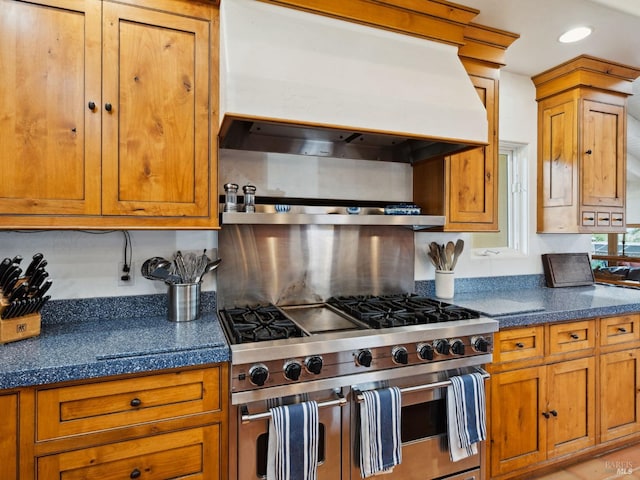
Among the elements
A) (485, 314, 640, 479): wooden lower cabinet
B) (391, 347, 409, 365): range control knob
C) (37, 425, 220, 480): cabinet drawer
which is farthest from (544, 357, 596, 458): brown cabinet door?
(37, 425, 220, 480): cabinet drawer

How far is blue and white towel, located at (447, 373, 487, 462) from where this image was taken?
5.54 feet

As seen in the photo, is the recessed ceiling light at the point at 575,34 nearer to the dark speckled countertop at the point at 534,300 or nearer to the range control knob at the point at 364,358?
the dark speckled countertop at the point at 534,300

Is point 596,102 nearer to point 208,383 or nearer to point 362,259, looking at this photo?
point 362,259

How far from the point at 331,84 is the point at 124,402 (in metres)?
1.46

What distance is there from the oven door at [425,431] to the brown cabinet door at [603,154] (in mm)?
1892

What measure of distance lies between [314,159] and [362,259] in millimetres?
683

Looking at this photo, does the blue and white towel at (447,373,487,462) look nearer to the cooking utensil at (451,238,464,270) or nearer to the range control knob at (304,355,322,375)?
the range control knob at (304,355,322,375)

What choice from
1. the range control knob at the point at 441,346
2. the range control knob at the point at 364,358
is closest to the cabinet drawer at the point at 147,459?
the range control knob at the point at 364,358

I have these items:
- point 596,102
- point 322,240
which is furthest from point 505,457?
point 596,102

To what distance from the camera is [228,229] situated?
1.99 m

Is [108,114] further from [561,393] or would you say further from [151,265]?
[561,393]

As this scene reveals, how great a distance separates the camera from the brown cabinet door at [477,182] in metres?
2.21

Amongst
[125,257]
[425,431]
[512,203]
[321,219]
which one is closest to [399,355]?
[425,431]

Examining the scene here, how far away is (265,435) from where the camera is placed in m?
1.44
